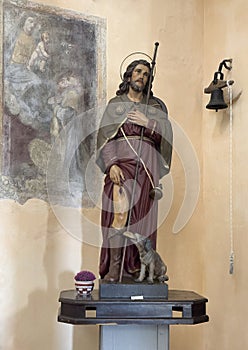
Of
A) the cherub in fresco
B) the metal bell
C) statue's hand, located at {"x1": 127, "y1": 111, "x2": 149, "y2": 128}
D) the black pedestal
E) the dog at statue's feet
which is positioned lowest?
the black pedestal

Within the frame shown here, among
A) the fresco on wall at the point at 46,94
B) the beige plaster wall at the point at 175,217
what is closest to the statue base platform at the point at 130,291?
the beige plaster wall at the point at 175,217

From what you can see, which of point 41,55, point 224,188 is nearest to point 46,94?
point 41,55

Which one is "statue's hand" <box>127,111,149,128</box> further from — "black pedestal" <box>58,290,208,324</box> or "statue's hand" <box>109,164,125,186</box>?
"black pedestal" <box>58,290,208,324</box>

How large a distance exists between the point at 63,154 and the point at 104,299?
3.22 feet

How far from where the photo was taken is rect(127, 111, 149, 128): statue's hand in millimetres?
2820

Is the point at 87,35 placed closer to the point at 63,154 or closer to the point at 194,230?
the point at 63,154

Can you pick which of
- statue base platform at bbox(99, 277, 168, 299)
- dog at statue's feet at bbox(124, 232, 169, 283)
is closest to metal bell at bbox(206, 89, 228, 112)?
dog at statue's feet at bbox(124, 232, 169, 283)

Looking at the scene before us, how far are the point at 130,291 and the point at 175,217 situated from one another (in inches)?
42.9

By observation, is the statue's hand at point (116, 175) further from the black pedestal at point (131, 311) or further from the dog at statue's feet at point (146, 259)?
the black pedestal at point (131, 311)

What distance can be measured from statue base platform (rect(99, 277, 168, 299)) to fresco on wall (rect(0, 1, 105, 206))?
0.77m

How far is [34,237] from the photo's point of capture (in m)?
3.19

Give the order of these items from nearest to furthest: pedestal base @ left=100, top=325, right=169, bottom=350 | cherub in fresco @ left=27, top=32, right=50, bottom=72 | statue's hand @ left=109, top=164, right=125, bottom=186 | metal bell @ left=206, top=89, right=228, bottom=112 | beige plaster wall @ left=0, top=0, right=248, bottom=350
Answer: pedestal base @ left=100, top=325, right=169, bottom=350 → statue's hand @ left=109, top=164, right=125, bottom=186 → beige plaster wall @ left=0, top=0, right=248, bottom=350 → cherub in fresco @ left=27, top=32, right=50, bottom=72 → metal bell @ left=206, top=89, right=228, bottom=112

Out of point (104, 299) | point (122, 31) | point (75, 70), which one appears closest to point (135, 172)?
point (104, 299)

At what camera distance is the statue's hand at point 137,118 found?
2.82m
